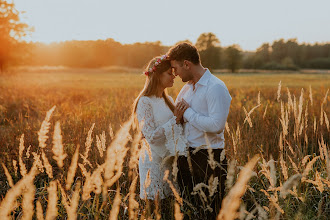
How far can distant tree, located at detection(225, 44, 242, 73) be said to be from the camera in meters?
68.2

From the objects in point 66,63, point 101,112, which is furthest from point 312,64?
point 101,112

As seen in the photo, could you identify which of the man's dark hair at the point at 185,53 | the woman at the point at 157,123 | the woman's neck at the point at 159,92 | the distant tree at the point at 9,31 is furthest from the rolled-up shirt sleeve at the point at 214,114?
the distant tree at the point at 9,31

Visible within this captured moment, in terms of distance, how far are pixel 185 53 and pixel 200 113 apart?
0.62 m

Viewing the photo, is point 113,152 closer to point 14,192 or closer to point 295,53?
point 14,192

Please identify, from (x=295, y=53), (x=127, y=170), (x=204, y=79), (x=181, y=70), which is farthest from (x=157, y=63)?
(x=295, y=53)

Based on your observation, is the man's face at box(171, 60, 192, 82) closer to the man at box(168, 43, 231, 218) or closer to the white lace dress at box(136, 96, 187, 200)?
the man at box(168, 43, 231, 218)

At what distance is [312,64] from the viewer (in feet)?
280

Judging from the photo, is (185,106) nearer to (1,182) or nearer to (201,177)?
(201,177)

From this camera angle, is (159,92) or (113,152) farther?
(159,92)

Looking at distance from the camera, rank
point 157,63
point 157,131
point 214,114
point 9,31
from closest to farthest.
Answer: point 214,114, point 157,131, point 157,63, point 9,31

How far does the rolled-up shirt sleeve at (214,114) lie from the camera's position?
2844 millimetres

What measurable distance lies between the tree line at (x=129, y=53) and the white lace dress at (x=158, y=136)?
2.52 m

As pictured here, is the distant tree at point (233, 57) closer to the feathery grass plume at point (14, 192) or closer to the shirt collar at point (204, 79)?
the shirt collar at point (204, 79)

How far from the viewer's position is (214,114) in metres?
2.87
